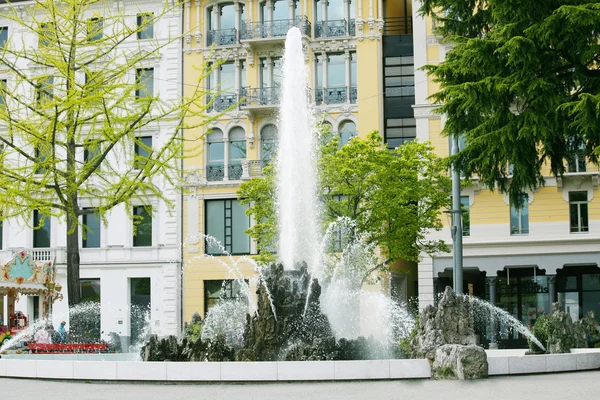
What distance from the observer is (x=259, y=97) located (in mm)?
44406

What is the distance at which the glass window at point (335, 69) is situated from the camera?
44.4 m

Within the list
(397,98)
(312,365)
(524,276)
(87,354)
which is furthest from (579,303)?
(312,365)

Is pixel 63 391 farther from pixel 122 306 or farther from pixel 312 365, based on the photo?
pixel 122 306

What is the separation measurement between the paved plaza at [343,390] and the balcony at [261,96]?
1056 inches

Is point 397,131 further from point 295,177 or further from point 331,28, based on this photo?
point 295,177

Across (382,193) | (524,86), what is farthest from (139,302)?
(524,86)

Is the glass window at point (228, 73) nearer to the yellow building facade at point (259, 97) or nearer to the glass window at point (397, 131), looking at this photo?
the yellow building facade at point (259, 97)

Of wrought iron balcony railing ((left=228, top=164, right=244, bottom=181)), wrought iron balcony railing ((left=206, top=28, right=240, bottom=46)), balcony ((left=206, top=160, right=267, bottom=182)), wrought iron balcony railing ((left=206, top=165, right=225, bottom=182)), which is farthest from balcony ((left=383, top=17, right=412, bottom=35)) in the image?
wrought iron balcony railing ((left=206, top=165, right=225, bottom=182))

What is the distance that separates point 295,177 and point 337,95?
18011 mm

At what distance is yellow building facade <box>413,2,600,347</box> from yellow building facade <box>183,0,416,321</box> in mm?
4538

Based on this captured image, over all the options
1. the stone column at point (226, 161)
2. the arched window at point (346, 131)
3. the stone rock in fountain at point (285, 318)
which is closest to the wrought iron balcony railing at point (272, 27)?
the arched window at point (346, 131)

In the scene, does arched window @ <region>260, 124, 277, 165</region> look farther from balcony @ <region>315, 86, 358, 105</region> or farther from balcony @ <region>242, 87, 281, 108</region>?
balcony @ <region>315, 86, 358, 105</region>

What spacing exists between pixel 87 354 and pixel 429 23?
22.7m

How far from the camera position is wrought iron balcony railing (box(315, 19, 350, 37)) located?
145 ft
